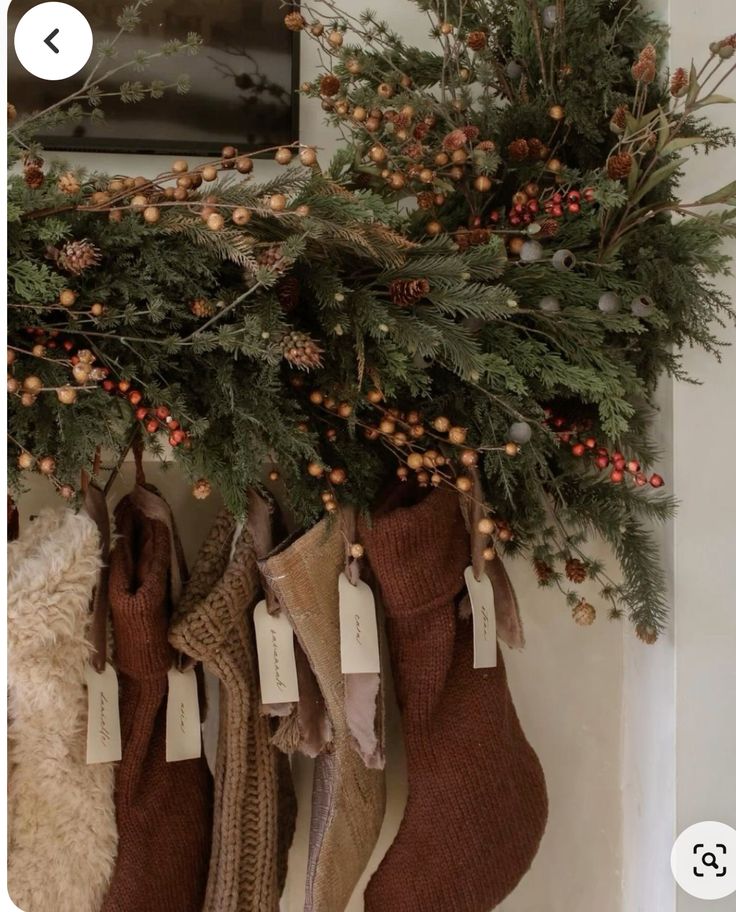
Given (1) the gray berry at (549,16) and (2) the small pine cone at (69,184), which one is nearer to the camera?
(2) the small pine cone at (69,184)

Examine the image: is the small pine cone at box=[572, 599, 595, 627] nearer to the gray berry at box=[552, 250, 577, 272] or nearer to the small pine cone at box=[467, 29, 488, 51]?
the gray berry at box=[552, 250, 577, 272]

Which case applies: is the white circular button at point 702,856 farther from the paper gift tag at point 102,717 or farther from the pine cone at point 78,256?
the pine cone at point 78,256

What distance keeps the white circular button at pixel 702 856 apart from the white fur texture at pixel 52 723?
2.75 ft

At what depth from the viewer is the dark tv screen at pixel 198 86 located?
119 cm

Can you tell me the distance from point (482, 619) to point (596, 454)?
28cm

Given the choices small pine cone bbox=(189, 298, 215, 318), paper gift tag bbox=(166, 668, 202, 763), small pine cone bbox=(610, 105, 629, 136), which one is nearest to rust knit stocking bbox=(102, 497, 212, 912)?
paper gift tag bbox=(166, 668, 202, 763)

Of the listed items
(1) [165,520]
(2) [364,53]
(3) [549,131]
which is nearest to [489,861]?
(1) [165,520]

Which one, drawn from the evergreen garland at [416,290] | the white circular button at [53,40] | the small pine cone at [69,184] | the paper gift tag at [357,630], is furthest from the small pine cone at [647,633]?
the white circular button at [53,40]

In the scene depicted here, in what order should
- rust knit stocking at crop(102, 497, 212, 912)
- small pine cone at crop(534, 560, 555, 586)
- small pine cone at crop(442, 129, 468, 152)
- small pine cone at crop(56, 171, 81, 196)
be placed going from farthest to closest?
small pine cone at crop(534, 560, 555, 586) → rust knit stocking at crop(102, 497, 212, 912) → small pine cone at crop(442, 129, 468, 152) → small pine cone at crop(56, 171, 81, 196)

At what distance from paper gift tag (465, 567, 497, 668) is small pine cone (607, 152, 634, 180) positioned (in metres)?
0.56

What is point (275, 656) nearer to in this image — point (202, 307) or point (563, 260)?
point (202, 307)

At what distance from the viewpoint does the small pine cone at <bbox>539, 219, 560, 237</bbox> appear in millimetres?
987

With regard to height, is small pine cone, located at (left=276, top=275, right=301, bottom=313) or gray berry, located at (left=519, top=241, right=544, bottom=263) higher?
gray berry, located at (left=519, top=241, right=544, bottom=263)

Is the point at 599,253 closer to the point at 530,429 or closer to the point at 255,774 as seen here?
the point at 530,429
